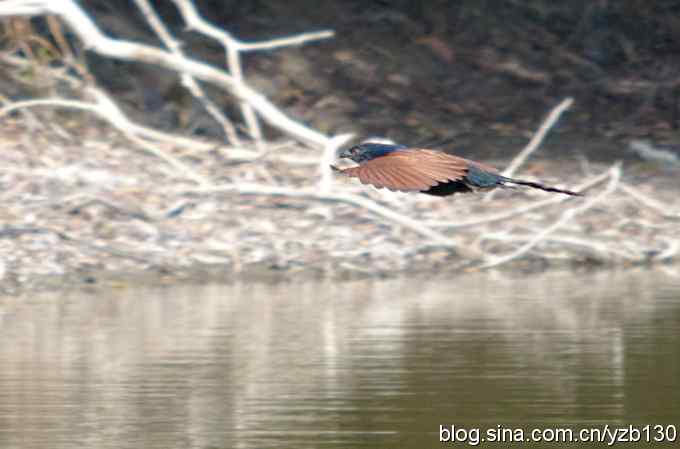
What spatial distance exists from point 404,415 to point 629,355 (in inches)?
75.6

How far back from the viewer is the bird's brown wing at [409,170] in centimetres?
599

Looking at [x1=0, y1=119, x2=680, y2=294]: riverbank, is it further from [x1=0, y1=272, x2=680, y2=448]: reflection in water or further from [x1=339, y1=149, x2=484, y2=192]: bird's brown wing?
[x1=339, y1=149, x2=484, y2=192]: bird's brown wing

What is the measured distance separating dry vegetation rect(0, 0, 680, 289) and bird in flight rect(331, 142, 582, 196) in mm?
5287

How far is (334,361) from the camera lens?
879 centimetres

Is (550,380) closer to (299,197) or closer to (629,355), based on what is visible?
(629,355)

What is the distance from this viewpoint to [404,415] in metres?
7.43

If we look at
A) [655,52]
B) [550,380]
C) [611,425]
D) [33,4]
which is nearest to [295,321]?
[550,380]

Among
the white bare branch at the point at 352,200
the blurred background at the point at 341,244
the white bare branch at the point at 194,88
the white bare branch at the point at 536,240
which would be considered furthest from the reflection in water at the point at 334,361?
the white bare branch at the point at 194,88

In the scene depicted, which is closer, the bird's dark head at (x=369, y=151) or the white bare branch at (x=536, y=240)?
the bird's dark head at (x=369, y=151)

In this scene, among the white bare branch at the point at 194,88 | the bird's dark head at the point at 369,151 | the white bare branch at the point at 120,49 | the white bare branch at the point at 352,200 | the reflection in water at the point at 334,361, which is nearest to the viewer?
the bird's dark head at the point at 369,151

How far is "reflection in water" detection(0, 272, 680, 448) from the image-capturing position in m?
7.28

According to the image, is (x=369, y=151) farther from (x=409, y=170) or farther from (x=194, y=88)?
(x=194, y=88)

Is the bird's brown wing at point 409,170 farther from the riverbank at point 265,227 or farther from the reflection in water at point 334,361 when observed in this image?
Answer: the riverbank at point 265,227

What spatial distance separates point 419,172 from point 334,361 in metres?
2.81
